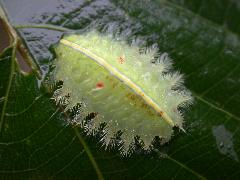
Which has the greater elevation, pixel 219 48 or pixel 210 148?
pixel 219 48

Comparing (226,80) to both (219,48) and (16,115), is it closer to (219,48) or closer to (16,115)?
(219,48)

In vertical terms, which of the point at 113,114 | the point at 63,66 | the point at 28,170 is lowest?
the point at 28,170

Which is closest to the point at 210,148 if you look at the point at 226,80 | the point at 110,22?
the point at 226,80

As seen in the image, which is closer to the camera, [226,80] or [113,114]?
[113,114]

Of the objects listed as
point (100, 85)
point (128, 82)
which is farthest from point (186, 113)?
point (100, 85)

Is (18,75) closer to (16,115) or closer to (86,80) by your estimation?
(16,115)

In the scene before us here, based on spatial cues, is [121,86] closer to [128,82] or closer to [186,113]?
[128,82]
